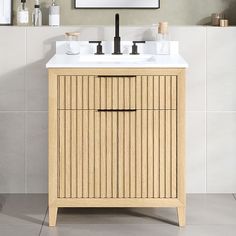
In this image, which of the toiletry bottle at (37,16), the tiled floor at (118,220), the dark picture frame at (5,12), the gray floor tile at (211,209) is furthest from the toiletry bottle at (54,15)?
the gray floor tile at (211,209)

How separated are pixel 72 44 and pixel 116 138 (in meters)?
0.76

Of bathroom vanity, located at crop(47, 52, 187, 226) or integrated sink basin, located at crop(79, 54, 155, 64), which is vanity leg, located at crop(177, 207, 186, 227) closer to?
bathroom vanity, located at crop(47, 52, 187, 226)

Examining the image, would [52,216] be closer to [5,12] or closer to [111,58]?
[111,58]

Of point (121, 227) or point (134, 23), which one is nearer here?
point (121, 227)

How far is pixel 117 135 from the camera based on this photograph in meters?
3.56

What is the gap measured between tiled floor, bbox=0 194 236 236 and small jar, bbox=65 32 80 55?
88 cm

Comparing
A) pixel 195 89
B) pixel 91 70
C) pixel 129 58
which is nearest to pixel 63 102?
pixel 91 70

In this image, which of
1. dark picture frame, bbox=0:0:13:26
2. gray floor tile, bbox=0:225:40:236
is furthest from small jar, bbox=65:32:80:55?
gray floor tile, bbox=0:225:40:236

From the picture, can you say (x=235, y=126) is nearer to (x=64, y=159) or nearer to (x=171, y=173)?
(x=171, y=173)

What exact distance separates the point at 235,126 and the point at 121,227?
106 centimetres

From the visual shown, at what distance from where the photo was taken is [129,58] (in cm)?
399

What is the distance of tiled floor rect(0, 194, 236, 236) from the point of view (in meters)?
3.45

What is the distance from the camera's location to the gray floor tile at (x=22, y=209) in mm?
3613

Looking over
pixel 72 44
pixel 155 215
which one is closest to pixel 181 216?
pixel 155 215
